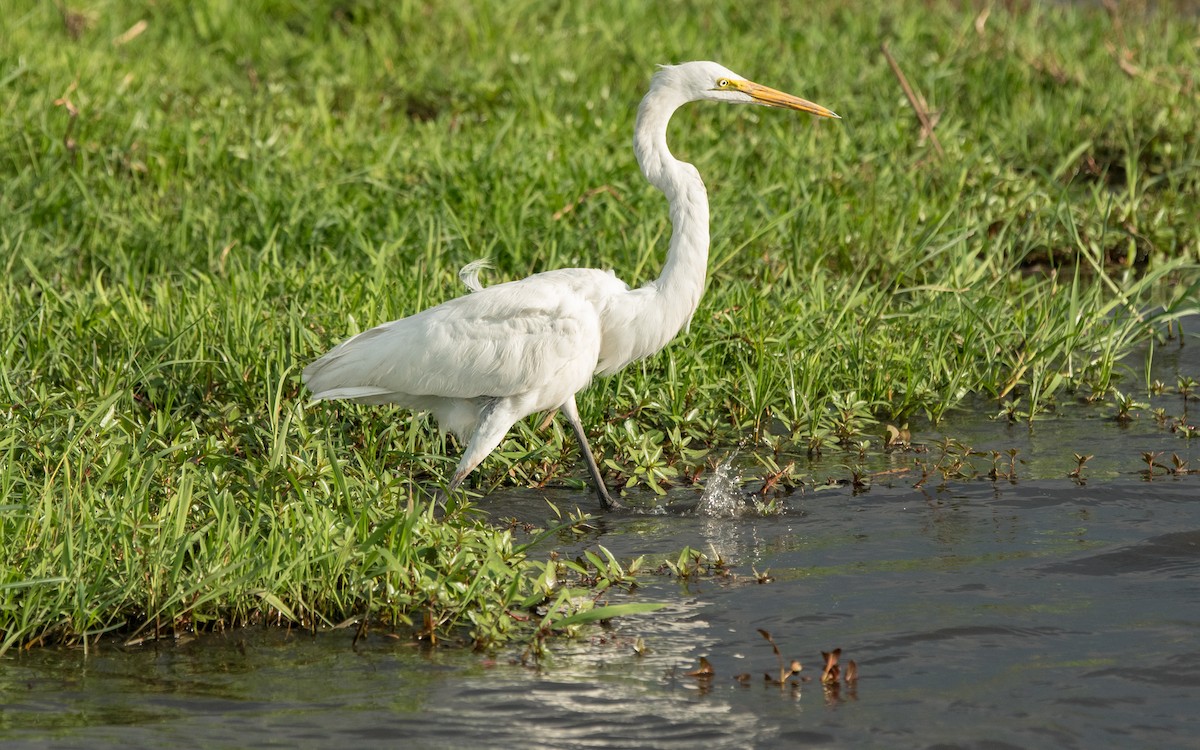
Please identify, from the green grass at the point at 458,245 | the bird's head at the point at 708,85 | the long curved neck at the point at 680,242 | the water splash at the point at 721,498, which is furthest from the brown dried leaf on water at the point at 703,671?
the bird's head at the point at 708,85

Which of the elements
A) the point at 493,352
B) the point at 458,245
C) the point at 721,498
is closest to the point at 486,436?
the point at 493,352

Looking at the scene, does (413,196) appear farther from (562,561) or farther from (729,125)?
(562,561)

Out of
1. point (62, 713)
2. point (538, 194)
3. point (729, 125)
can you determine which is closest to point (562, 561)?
point (62, 713)

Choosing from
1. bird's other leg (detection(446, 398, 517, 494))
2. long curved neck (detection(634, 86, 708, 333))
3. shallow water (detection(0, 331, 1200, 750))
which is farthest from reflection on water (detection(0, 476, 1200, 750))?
long curved neck (detection(634, 86, 708, 333))

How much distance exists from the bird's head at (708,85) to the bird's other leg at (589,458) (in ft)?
3.67

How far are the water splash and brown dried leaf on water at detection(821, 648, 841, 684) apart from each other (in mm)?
1326

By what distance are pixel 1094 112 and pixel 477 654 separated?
580cm

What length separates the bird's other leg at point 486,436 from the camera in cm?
476

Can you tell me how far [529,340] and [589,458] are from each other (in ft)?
1.65

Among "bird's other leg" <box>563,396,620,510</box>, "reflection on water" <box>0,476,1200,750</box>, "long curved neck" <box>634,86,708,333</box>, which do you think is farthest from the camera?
"bird's other leg" <box>563,396,620,510</box>

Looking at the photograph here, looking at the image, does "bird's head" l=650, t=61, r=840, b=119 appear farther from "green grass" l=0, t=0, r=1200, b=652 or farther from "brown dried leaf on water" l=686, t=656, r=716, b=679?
"brown dried leaf on water" l=686, t=656, r=716, b=679

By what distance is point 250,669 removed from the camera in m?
3.75

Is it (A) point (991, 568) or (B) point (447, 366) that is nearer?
(A) point (991, 568)

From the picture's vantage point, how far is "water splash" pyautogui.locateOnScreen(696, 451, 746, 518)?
490 centimetres
